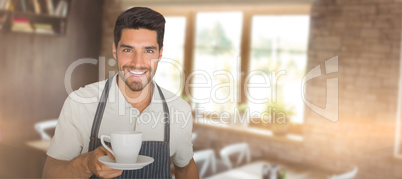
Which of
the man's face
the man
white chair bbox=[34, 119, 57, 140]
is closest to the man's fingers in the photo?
the man

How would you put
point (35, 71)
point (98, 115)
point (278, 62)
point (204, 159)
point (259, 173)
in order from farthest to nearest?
point (35, 71) → point (278, 62) → point (204, 159) → point (259, 173) → point (98, 115)

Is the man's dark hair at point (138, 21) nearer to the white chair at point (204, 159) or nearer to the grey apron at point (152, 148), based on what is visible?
A: the grey apron at point (152, 148)

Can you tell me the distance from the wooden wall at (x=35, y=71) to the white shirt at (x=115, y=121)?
2986 mm

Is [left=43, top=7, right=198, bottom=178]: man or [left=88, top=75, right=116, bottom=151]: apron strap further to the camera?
[left=88, top=75, right=116, bottom=151]: apron strap

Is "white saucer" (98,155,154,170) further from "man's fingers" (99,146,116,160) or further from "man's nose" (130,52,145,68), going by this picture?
"man's nose" (130,52,145,68)

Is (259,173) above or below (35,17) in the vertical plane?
below

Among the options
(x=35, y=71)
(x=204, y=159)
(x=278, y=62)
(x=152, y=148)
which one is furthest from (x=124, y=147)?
(x=35, y=71)

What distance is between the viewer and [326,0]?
3346mm

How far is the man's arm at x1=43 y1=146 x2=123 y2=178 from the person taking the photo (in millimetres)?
762

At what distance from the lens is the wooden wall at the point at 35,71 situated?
3.94 meters

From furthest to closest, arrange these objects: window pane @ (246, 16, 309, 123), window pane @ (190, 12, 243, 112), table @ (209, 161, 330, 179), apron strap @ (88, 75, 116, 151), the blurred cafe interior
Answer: window pane @ (190, 12, 243, 112) < window pane @ (246, 16, 309, 123) < the blurred cafe interior < table @ (209, 161, 330, 179) < apron strap @ (88, 75, 116, 151)

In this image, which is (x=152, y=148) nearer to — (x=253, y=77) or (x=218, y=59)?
(x=253, y=77)

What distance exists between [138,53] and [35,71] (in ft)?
12.3

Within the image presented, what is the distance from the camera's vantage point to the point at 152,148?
95 centimetres
